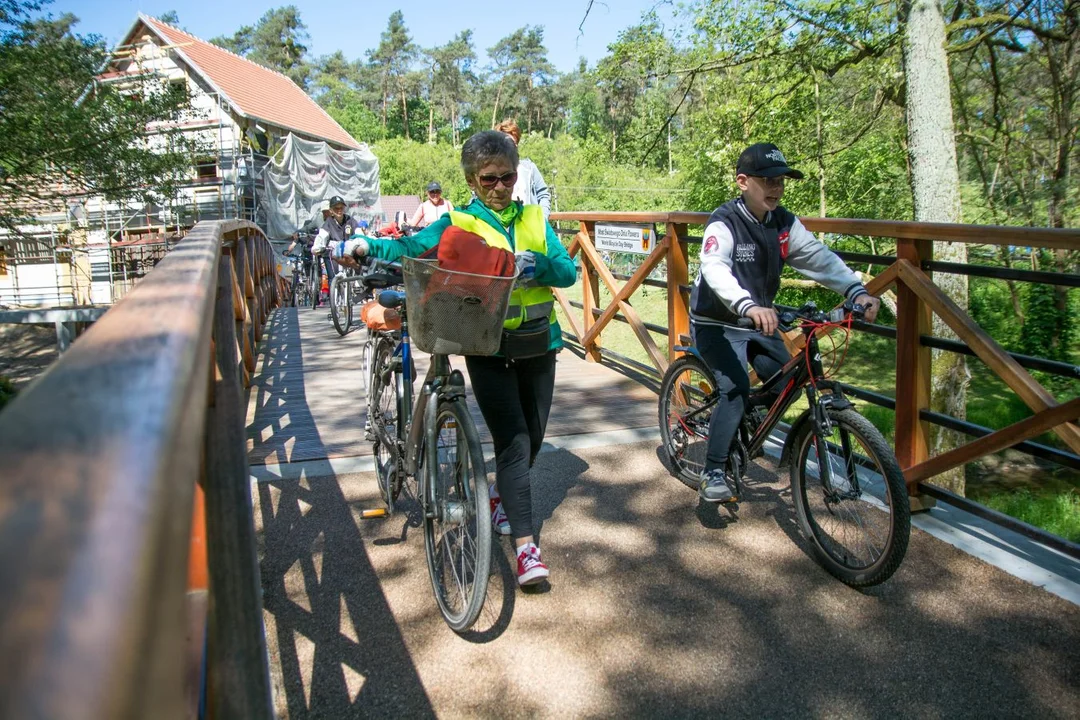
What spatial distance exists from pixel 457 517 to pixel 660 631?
33.8 inches

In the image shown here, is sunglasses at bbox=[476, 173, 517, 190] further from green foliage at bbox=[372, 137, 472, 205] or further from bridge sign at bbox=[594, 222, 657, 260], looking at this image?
green foliage at bbox=[372, 137, 472, 205]

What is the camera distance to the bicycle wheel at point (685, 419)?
4766 millimetres

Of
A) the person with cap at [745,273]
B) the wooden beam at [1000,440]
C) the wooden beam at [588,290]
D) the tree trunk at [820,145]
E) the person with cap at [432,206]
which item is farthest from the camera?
the tree trunk at [820,145]

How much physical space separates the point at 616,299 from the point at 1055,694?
5137 mm

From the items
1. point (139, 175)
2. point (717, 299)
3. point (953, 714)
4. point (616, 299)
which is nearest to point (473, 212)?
point (717, 299)

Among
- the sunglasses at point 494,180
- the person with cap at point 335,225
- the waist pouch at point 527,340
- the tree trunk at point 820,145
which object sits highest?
the tree trunk at point 820,145

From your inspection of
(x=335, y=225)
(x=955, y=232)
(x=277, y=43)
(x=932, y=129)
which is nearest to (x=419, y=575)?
(x=955, y=232)

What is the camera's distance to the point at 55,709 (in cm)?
40

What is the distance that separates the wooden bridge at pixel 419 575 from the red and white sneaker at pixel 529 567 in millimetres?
104

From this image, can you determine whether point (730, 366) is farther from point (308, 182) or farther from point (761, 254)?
point (308, 182)

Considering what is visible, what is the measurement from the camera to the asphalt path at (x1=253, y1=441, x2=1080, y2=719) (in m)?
2.84

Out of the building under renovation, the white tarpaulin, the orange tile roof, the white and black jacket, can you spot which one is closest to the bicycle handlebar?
the white and black jacket

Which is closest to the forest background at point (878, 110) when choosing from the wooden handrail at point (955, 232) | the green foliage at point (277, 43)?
the wooden handrail at point (955, 232)

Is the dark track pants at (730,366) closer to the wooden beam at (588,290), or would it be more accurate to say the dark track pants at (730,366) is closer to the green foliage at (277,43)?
the wooden beam at (588,290)
